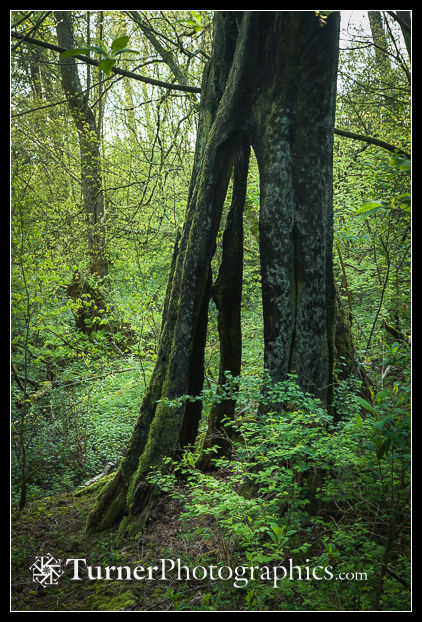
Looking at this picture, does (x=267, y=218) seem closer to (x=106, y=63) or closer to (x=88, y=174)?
(x=106, y=63)

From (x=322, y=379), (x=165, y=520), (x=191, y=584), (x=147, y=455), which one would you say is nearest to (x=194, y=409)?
(x=147, y=455)

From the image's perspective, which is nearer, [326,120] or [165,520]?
[326,120]

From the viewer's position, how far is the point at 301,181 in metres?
3.51

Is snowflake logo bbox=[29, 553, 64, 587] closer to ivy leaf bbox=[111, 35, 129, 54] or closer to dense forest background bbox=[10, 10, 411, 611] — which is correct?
dense forest background bbox=[10, 10, 411, 611]

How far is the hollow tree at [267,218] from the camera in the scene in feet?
11.4

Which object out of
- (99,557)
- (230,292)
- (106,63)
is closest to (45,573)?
(99,557)

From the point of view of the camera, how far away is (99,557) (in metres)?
3.56

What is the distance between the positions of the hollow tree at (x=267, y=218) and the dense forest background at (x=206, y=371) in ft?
1.03

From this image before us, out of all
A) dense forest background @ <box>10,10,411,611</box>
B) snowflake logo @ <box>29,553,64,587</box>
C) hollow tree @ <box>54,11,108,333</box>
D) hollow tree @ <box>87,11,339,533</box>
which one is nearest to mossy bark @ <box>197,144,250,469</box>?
hollow tree @ <box>87,11,339,533</box>

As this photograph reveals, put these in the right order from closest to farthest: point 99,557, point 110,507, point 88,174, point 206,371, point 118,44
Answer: point 118,44 → point 99,557 → point 110,507 → point 206,371 → point 88,174

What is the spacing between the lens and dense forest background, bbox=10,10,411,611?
96.7 inches

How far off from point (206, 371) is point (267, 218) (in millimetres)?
3765

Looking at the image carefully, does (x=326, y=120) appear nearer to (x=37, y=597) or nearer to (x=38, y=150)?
(x=37, y=597)
